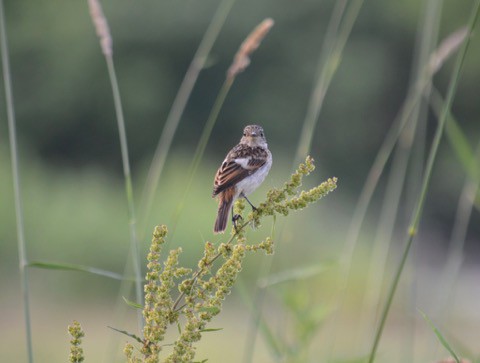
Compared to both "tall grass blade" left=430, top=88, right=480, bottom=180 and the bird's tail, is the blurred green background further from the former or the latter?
the bird's tail

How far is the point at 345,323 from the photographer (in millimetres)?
14477

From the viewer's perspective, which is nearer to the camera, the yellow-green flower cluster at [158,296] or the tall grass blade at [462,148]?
the yellow-green flower cluster at [158,296]

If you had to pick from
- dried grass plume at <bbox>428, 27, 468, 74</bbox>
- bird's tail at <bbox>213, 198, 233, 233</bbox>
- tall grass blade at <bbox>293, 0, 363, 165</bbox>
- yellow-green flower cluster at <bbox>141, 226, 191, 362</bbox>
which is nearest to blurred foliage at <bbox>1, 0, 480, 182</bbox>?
tall grass blade at <bbox>293, 0, 363, 165</bbox>

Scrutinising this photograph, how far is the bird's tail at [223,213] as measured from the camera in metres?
2.88

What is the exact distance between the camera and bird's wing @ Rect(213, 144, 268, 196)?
301cm

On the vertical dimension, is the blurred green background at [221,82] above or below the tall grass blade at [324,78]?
above

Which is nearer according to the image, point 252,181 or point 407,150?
point 252,181

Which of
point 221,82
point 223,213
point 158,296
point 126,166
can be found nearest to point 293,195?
point 158,296

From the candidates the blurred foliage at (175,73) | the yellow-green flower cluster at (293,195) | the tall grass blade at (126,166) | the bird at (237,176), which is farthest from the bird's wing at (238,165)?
the blurred foliage at (175,73)

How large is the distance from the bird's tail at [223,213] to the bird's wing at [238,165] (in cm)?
4

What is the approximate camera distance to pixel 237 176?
3.05 metres

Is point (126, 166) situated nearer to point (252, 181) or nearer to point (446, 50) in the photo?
point (252, 181)

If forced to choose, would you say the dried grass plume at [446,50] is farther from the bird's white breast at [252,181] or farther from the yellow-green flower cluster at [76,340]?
the yellow-green flower cluster at [76,340]

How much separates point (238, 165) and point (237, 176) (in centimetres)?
6
